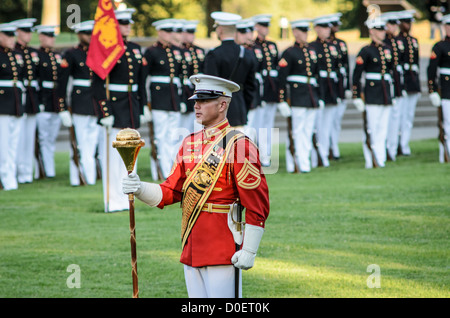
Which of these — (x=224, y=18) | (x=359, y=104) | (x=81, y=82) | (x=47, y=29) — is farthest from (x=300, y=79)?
(x=224, y=18)

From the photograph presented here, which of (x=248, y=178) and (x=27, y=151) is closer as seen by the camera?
(x=248, y=178)

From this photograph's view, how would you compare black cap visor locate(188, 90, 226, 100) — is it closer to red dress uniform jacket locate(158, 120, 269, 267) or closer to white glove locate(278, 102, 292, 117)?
red dress uniform jacket locate(158, 120, 269, 267)

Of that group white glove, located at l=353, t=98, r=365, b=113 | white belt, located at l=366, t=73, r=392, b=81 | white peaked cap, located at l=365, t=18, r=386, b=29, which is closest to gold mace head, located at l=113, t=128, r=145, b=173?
white glove, located at l=353, t=98, r=365, b=113

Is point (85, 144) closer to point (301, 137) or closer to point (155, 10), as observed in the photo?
point (301, 137)

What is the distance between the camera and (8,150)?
42.4ft

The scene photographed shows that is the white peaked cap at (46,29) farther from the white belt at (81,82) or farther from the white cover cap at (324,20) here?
the white cover cap at (324,20)

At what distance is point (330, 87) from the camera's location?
14.9 metres

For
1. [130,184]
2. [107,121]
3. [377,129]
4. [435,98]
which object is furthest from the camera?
[377,129]

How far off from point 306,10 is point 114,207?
50.5 m

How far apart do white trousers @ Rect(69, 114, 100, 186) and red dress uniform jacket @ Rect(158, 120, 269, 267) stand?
325 inches

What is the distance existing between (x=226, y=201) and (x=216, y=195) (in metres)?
0.07

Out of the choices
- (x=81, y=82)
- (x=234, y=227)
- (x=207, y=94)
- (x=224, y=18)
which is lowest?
(x=81, y=82)

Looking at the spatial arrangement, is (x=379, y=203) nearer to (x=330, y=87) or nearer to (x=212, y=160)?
(x=330, y=87)
